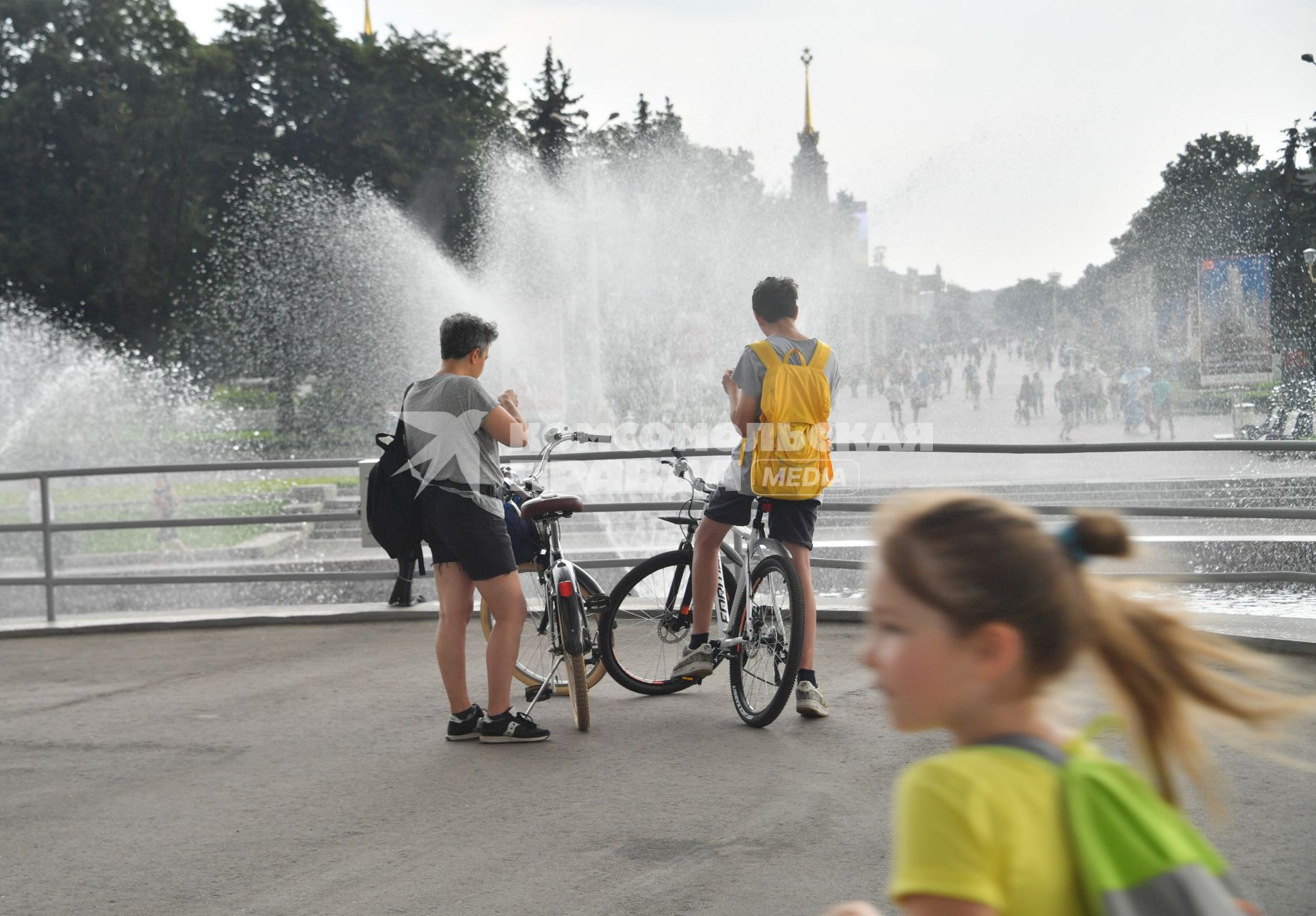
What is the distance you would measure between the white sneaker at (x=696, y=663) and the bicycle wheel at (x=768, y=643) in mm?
174

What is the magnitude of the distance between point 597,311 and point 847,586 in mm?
21045

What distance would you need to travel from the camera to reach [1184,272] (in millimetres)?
48438

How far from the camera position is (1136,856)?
132 cm

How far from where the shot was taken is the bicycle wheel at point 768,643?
6086mm

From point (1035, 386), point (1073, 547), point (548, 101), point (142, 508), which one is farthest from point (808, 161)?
point (1073, 547)

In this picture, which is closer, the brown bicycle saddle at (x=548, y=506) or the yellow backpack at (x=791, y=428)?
the yellow backpack at (x=791, y=428)

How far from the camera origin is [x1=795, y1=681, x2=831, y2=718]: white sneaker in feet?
20.7

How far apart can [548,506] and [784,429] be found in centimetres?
114

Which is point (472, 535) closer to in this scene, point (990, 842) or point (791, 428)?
point (791, 428)

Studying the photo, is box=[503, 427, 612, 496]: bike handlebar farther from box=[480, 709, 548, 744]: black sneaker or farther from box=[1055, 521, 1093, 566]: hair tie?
box=[1055, 521, 1093, 566]: hair tie

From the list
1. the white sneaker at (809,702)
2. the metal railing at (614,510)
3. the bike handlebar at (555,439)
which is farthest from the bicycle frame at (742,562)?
the metal railing at (614,510)

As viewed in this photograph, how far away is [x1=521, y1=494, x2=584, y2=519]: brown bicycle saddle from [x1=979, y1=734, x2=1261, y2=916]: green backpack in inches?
199

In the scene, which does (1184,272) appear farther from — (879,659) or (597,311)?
(879,659)

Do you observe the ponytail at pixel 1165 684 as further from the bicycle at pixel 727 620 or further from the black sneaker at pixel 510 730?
the black sneaker at pixel 510 730
